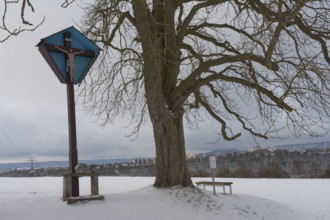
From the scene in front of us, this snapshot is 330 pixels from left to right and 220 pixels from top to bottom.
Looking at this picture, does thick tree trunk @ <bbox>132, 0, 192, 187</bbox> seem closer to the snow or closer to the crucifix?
the snow

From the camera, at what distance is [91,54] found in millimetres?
8836

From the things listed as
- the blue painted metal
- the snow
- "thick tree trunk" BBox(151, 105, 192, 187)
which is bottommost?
the snow

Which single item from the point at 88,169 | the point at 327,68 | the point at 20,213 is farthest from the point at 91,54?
the point at 327,68

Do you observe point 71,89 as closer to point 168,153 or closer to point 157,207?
point 157,207

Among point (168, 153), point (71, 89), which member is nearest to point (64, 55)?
point (71, 89)

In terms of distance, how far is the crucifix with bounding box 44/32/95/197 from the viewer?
800 cm

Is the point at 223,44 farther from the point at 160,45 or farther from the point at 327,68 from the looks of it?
the point at 327,68


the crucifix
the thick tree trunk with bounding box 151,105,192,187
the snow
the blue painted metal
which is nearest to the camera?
the snow

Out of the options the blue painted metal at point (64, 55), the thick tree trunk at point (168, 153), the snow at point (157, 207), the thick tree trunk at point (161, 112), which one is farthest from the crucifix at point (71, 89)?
the thick tree trunk at point (168, 153)

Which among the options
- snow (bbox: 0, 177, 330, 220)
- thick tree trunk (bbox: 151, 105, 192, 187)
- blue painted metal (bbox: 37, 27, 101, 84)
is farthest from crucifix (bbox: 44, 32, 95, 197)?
thick tree trunk (bbox: 151, 105, 192, 187)

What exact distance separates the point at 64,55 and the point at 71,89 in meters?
0.76

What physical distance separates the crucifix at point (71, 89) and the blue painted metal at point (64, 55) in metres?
0.05

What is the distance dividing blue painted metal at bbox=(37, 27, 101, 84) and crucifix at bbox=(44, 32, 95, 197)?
5 centimetres

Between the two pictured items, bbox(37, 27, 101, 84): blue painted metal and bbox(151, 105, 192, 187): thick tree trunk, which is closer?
bbox(37, 27, 101, 84): blue painted metal
